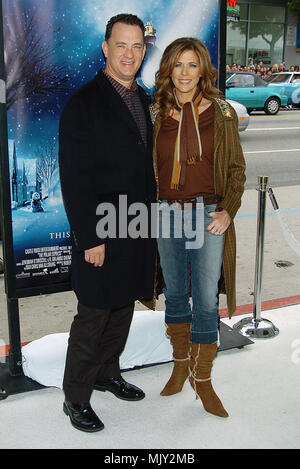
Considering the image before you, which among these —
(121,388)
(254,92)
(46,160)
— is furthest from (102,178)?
(254,92)

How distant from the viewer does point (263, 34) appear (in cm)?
3133

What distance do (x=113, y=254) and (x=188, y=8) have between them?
5.56 feet

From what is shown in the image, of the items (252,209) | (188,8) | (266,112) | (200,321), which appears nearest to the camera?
(200,321)

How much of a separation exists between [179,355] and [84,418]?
0.69 m

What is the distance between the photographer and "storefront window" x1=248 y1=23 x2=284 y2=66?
101 ft

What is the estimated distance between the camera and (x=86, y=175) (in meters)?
2.65

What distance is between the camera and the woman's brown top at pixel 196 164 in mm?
2902

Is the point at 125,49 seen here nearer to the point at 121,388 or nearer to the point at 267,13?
the point at 121,388

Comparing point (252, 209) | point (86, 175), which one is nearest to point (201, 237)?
point (86, 175)

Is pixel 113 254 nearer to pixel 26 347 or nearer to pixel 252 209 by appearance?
pixel 26 347

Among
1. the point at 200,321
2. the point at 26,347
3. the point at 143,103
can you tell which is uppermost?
the point at 143,103

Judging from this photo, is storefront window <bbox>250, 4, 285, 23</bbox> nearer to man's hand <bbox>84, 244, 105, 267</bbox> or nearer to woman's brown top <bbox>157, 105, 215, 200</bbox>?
woman's brown top <bbox>157, 105, 215, 200</bbox>

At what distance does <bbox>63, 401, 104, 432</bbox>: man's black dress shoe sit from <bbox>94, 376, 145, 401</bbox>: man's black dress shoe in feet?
1.03
